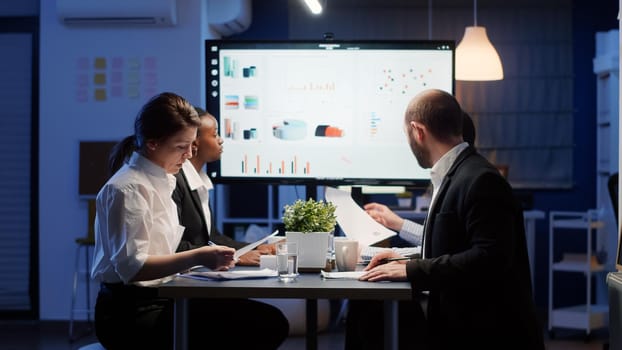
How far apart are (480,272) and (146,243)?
927 millimetres

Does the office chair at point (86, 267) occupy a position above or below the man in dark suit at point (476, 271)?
below

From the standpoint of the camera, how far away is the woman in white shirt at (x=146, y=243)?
260cm

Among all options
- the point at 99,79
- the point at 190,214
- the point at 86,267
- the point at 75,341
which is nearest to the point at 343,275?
the point at 190,214

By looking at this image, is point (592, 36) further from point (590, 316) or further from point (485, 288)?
point (485, 288)

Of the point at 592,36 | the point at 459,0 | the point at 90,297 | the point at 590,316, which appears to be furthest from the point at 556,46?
the point at 90,297

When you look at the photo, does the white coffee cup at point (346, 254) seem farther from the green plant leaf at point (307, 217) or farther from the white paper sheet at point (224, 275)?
the white paper sheet at point (224, 275)

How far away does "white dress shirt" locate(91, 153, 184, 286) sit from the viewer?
259 cm

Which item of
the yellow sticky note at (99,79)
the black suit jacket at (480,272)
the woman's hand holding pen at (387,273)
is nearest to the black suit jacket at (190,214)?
the woman's hand holding pen at (387,273)

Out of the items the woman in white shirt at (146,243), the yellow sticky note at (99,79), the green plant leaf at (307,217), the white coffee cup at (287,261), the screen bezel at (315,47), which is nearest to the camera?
the woman in white shirt at (146,243)

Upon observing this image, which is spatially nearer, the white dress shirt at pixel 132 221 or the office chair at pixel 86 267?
the white dress shirt at pixel 132 221

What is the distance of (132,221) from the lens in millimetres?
2611

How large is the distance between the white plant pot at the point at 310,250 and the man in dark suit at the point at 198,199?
0.28 metres

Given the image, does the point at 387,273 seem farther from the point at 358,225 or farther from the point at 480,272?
the point at 358,225

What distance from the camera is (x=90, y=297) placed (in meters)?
6.84
